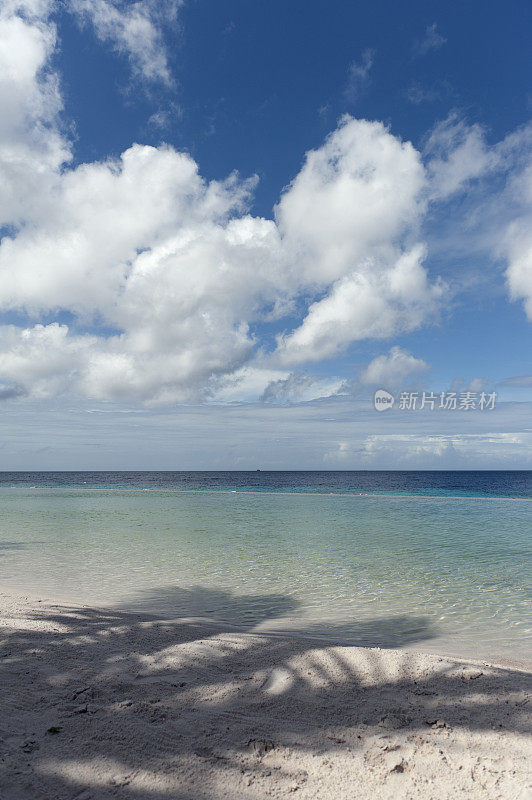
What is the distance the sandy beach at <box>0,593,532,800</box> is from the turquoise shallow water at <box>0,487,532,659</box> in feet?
7.15

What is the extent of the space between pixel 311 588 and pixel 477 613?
345 centimetres

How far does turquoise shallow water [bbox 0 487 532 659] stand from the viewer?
7730mm

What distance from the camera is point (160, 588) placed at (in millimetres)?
10305

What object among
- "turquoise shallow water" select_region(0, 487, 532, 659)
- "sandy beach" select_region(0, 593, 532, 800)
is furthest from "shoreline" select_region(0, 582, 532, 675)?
"sandy beach" select_region(0, 593, 532, 800)

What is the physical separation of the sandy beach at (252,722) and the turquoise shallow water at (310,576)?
218 centimetres

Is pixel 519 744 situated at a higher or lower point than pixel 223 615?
higher

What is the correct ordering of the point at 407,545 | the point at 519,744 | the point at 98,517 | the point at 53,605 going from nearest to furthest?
the point at 519,744
the point at 53,605
the point at 407,545
the point at 98,517

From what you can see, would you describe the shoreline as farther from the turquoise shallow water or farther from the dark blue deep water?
the dark blue deep water

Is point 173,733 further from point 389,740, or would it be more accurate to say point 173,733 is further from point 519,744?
point 519,744

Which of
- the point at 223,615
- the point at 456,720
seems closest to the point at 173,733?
the point at 456,720

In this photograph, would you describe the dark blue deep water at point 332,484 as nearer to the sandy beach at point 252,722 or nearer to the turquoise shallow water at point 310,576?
the turquoise shallow water at point 310,576

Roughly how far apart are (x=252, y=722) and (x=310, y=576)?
25.3 feet

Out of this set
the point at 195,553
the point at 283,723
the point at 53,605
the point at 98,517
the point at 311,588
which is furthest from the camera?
the point at 98,517

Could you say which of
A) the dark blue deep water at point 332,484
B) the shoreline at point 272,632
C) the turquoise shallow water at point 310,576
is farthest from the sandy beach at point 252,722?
the dark blue deep water at point 332,484
